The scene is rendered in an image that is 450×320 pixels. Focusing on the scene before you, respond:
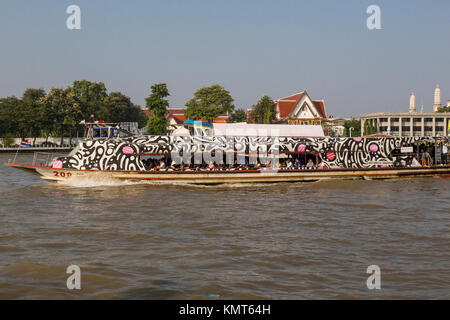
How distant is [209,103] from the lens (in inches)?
2719

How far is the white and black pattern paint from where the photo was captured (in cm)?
2078

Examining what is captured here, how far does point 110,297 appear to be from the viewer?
273 inches

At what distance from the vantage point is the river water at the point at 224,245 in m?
7.34

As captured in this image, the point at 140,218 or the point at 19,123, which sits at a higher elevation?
the point at 19,123

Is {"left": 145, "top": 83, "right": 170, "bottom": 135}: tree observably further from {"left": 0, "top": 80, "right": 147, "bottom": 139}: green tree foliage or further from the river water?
the river water

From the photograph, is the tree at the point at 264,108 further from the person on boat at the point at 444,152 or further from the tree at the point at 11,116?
the person on boat at the point at 444,152

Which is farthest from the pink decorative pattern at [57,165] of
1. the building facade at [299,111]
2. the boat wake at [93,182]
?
the building facade at [299,111]

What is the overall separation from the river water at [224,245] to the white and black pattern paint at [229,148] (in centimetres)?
322

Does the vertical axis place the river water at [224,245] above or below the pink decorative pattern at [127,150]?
below

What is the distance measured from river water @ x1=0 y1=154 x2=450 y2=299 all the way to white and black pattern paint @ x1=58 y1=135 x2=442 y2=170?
10.6 feet

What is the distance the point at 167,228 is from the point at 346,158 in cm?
1415

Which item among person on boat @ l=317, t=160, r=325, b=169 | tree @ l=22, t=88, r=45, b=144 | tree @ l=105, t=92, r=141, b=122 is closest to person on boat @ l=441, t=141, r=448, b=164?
person on boat @ l=317, t=160, r=325, b=169
